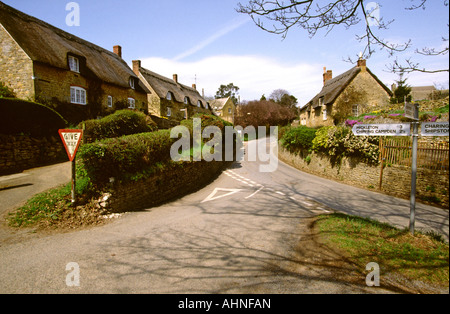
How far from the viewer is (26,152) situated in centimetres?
1241

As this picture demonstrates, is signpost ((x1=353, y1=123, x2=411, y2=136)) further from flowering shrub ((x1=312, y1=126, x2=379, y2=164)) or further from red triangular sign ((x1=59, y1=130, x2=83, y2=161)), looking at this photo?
flowering shrub ((x1=312, y1=126, x2=379, y2=164))

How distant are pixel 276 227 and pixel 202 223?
7.48 feet

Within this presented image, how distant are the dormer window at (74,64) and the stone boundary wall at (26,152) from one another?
335 inches

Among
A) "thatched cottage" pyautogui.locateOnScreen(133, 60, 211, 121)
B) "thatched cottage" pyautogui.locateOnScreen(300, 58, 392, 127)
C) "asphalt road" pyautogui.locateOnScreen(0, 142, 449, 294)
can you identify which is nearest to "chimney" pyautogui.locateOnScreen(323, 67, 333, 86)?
"thatched cottage" pyautogui.locateOnScreen(300, 58, 392, 127)

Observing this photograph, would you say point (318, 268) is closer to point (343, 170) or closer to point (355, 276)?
point (355, 276)

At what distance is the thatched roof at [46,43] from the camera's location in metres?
16.4

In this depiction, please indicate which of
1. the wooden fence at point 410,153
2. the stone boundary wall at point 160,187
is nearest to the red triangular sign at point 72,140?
the stone boundary wall at point 160,187

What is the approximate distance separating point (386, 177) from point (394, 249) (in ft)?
30.1

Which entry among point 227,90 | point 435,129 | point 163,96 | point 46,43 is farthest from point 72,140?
point 227,90

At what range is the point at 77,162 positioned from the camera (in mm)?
8648

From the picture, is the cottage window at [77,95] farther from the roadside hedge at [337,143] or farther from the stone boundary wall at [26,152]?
the roadside hedge at [337,143]

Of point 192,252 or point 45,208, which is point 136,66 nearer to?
point 45,208

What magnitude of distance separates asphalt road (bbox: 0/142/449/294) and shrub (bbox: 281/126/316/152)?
9154 mm
